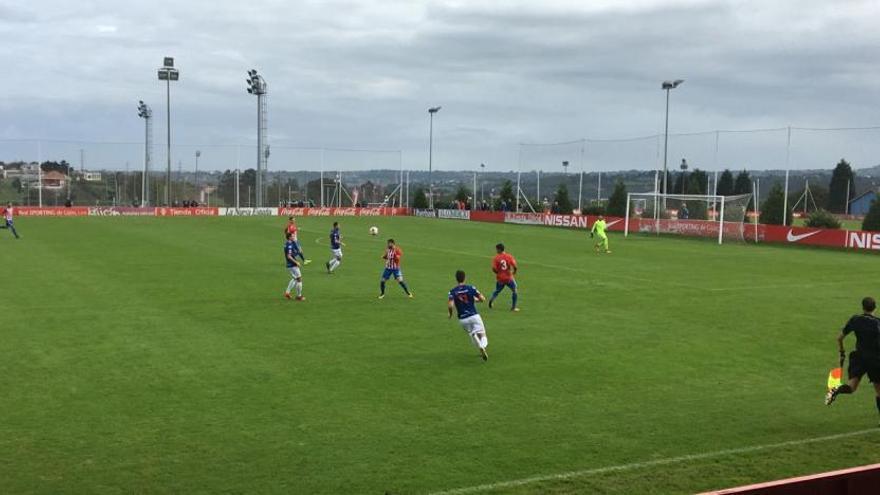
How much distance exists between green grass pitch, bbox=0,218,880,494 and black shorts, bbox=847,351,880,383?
0.75m

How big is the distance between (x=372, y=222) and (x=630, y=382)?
180 ft

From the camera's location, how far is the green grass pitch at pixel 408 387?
8680 millimetres

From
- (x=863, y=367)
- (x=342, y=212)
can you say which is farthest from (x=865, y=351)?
(x=342, y=212)

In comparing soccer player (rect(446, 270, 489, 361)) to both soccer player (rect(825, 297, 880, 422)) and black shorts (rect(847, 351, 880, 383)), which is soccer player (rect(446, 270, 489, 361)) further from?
black shorts (rect(847, 351, 880, 383))

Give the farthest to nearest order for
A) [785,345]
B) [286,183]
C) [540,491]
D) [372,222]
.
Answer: [286,183]
[372,222]
[785,345]
[540,491]

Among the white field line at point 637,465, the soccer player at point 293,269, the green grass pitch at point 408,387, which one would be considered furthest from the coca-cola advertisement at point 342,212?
the white field line at point 637,465

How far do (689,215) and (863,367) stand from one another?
44.2 meters

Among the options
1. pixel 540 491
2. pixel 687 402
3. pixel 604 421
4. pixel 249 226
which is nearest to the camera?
pixel 540 491

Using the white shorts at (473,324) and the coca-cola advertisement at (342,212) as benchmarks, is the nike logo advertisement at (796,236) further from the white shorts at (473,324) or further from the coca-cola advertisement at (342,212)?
the coca-cola advertisement at (342,212)

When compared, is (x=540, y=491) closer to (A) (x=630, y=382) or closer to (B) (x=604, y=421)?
(B) (x=604, y=421)

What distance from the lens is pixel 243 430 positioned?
A: 9.96 meters

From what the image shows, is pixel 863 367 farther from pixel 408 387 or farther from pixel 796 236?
pixel 796 236

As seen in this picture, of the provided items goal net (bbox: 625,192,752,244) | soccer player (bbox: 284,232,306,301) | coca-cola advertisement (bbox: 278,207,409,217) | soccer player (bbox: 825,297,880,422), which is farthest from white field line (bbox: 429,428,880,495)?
coca-cola advertisement (bbox: 278,207,409,217)

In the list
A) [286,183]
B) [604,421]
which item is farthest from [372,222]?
[604,421]
